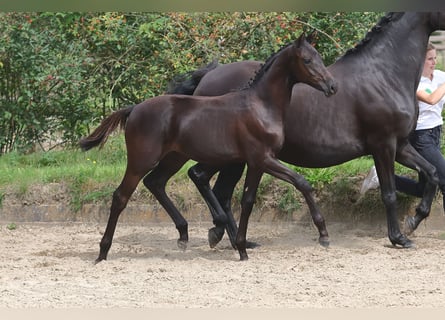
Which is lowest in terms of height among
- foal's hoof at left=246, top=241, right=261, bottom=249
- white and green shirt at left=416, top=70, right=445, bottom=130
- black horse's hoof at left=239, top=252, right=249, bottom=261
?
foal's hoof at left=246, top=241, right=261, bottom=249

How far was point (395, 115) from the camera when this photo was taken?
5691mm

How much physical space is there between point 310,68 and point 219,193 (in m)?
1.54

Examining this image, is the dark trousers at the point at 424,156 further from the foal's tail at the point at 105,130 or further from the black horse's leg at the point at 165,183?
the foal's tail at the point at 105,130

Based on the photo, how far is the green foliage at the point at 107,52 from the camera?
8531 millimetres

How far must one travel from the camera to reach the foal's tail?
215 inches

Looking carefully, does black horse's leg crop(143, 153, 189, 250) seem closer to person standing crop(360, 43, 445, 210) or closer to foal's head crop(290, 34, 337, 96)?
foal's head crop(290, 34, 337, 96)

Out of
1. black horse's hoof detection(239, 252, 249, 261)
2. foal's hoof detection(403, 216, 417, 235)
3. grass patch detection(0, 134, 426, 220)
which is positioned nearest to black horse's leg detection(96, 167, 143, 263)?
black horse's hoof detection(239, 252, 249, 261)

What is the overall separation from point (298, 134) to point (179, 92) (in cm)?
120

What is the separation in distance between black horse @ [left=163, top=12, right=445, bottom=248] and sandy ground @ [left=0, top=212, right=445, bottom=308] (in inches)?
18.1

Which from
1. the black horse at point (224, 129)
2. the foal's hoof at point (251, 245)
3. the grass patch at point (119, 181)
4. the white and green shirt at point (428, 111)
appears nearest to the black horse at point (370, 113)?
the foal's hoof at point (251, 245)

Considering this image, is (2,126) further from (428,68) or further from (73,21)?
(428,68)

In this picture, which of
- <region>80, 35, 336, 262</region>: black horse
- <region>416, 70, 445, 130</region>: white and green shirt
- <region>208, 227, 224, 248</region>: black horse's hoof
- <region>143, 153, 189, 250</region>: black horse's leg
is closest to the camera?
<region>80, 35, 336, 262</region>: black horse

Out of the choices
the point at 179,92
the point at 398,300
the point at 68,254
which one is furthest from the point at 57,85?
the point at 398,300

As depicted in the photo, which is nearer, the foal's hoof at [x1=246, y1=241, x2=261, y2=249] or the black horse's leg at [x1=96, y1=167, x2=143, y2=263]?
the black horse's leg at [x1=96, y1=167, x2=143, y2=263]
